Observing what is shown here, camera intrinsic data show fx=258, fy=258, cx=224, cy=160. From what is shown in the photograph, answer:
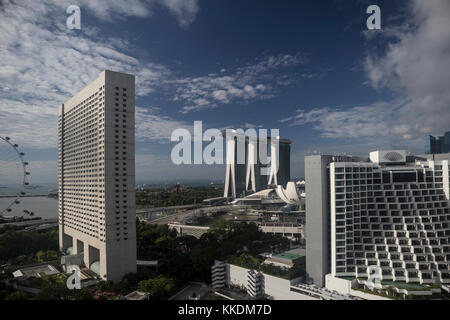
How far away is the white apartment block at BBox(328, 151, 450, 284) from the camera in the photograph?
32.3 ft

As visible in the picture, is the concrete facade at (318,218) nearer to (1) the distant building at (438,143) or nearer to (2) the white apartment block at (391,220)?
(2) the white apartment block at (391,220)

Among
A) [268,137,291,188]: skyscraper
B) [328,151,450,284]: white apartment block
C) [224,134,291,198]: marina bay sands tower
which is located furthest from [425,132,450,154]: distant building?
[268,137,291,188]: skyscraper

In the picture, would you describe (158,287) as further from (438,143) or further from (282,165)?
(282,165)

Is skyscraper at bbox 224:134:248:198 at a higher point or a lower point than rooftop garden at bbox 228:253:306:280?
higher

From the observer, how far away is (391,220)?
34.8 ft

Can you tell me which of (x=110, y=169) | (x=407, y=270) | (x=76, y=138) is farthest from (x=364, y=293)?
(x=76, y=138)

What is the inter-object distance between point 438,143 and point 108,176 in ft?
65.7

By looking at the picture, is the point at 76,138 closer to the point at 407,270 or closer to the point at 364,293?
the point at 364,293

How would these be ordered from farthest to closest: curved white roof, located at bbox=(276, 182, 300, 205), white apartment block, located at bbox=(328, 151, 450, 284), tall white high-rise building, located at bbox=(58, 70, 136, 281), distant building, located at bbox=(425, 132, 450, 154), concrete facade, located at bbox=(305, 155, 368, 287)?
curved white roof, located at bbox=(276, 182, 300, 205), distant building, located at bbox=(425, 132, 450, 154), tall white high-rise building, located at bbox=(58, 70, 136, 281), concrete facade, located at bbox=(305, 155, 368, 287), white apartment block, located at bbox=(328, 151, 450, 284)

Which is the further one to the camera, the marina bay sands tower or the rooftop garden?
the marina bay sands tower

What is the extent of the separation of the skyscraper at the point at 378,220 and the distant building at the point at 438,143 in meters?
7.21

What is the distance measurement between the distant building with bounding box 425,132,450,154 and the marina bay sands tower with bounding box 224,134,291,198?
27435mm

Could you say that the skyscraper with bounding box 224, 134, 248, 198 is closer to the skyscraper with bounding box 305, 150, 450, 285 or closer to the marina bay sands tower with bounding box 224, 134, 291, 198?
the marina bay sands tower with bounding box 224, 134, 291, 198
